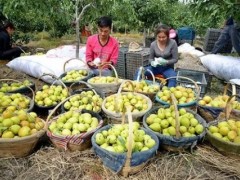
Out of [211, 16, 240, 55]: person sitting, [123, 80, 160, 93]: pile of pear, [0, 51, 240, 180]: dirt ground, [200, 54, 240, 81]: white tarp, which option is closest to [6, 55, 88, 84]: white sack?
[123, 80, 160, 93]: pile of pear

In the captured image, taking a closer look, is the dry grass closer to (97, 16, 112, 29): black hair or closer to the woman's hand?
the woman's hand

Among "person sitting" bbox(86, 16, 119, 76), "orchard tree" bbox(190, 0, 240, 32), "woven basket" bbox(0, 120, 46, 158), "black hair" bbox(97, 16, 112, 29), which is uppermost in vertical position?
"orchard tree" bbox(190, 0, 240, 32)

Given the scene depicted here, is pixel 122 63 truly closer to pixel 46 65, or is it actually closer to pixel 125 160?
pixel 46 65

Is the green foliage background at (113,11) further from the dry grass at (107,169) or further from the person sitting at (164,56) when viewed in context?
the dry grass at (107,169)

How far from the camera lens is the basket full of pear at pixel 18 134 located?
9.68ft

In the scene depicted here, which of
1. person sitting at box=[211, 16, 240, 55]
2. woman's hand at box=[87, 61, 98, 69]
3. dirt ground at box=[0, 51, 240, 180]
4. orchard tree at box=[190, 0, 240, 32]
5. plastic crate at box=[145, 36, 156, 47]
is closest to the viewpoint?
dirt ground at box=[0, 51, 240, 180]

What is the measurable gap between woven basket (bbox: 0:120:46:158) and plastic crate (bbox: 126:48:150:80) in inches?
163

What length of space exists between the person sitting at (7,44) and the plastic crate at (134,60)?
323 cm

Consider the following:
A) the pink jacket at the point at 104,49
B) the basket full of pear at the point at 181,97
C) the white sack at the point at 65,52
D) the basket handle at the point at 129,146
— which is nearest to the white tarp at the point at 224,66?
the basket full of pear at the point at 181,97

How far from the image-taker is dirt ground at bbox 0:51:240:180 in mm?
2846

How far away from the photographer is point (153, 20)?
10.9 meters

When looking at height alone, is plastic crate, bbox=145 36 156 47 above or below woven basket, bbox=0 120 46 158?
above

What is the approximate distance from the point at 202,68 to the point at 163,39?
3.00 meters

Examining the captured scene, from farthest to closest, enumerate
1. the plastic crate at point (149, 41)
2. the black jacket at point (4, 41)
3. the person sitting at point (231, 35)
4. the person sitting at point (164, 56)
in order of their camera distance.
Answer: the plastic crate at point (149, 41) → the black jacket at point (4, 41) → the person sitting at point (231, 35) → the person sitting at point (164, 56)
